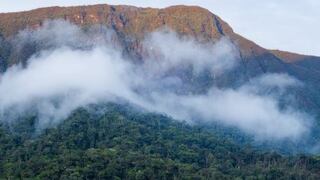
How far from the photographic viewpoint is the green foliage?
110 metres

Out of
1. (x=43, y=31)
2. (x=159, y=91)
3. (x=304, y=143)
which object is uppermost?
(x=43, y=31)

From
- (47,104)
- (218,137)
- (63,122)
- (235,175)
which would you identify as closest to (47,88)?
(47,104)

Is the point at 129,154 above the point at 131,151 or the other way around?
above

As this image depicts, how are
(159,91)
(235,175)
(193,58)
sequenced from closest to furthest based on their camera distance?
(235,175), (159,91), (193,58)

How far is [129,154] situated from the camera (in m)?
118

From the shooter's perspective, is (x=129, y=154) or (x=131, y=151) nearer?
(x=129, y=154)

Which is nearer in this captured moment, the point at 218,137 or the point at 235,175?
the point at 235,175

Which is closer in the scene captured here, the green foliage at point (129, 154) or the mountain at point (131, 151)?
the green foliage at point (129, 154)

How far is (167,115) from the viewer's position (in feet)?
549

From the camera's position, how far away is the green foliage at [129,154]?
10962 centimetres

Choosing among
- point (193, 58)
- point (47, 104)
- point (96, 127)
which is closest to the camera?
point (96, 127)

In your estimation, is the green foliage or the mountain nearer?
the green foliage

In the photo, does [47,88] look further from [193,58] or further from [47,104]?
[193,58]

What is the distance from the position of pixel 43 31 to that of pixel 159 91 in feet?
120
